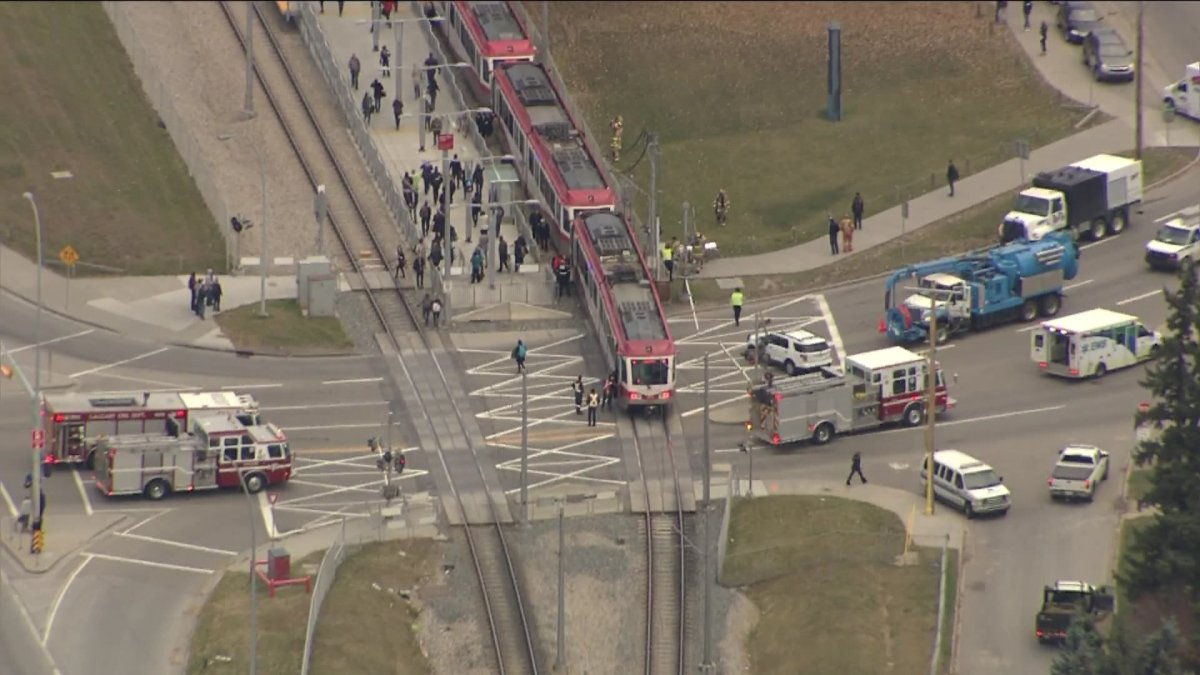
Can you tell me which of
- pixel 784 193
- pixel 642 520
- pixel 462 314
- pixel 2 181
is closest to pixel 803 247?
pixel 784 193

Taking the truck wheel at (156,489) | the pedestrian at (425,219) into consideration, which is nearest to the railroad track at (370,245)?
the pedestrian at (425,219)

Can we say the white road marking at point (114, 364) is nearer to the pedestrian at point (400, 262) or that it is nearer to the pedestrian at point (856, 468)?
the pedestrian at point (400, 262)

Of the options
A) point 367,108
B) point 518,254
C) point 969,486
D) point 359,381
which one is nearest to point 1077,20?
point 518,254

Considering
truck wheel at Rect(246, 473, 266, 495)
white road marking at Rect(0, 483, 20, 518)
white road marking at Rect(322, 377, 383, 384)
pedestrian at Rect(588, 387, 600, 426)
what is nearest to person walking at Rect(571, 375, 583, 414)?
pedestrian at Rect(588, 387, 600, 426)

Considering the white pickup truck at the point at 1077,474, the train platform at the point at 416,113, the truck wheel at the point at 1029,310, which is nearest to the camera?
the white pickup truck at the point at 1077,474

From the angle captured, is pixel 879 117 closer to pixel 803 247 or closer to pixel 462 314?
pixel 803 247

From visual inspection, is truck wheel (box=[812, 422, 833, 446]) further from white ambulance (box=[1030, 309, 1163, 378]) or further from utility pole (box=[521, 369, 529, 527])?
utility pole (box=[521, 369, 529, 527])

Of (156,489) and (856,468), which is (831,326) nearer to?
(856,468)
